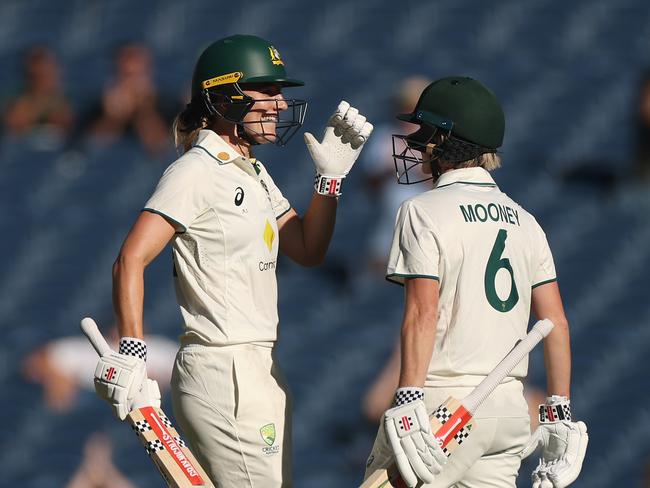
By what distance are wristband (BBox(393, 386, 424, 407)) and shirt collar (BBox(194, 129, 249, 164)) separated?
3.00ft

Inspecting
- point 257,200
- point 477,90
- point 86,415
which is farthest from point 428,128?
point 86,415

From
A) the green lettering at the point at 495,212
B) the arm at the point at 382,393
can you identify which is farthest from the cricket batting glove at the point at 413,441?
the arm at the point at 382,393

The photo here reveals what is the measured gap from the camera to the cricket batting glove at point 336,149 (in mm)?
4629

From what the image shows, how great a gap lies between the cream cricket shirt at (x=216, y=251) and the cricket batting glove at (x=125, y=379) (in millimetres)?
268

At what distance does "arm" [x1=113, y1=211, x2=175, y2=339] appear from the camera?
3.98 meters

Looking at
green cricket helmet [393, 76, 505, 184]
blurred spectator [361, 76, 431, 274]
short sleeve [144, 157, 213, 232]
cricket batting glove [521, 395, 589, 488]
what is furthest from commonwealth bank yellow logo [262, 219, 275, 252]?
A: blurred spectator [361, 76, 431, 274]

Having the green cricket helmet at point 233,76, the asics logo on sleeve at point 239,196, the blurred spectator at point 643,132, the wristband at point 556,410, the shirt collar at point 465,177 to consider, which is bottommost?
the blurred spectator at point 643,132

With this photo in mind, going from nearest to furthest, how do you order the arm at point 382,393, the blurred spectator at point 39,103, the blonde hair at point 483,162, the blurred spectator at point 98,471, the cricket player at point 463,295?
1. the cricket player at point 463,295
2. the blonde hair at point 483,162
3. the arm at point 382,393
4. the blurred spectator at point 98,471
5. the blurred spectator at point 39,103

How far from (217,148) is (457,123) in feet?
2.47

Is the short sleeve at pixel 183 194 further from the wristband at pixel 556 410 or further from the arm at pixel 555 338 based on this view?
the wristband at pixel 556 410

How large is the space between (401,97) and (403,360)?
4086 millimetres

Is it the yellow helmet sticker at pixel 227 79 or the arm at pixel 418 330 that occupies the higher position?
the yellow helmet sticker at pixel 227 79

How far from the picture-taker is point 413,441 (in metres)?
3.92

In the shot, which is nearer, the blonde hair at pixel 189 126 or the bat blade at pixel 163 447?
the bat blade at pixel 163 447
